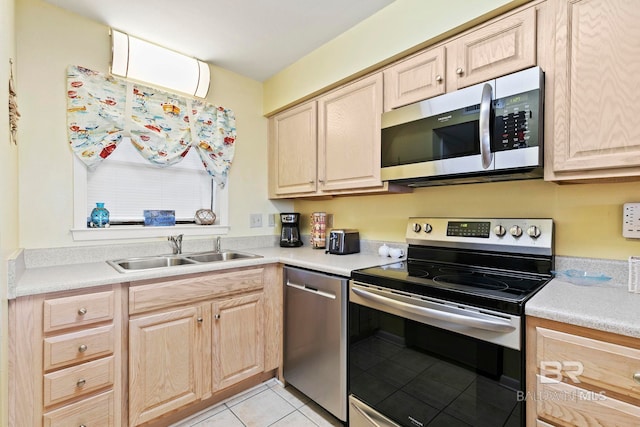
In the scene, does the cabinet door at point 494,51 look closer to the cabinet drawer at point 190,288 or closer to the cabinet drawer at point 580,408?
the cabinet drawer at point 580,408

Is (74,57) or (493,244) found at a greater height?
(74,57)

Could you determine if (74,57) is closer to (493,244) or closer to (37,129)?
(37,129)

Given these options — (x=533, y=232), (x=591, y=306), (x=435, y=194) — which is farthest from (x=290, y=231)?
(x=591, y=306)

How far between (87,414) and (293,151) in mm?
1987

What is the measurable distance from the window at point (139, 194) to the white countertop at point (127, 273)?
1.03 feet

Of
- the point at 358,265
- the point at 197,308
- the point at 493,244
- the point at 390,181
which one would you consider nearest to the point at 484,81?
the point at 390,181

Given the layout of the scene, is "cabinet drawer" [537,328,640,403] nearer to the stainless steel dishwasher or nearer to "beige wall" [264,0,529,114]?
the stainless steel dishwasher

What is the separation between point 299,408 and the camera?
1855 millimetres

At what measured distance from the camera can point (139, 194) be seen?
7.04 feet

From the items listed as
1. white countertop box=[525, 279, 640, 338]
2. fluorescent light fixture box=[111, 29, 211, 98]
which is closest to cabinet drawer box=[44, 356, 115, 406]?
fluorescent light fixture box=[111, 29, 211, 98]

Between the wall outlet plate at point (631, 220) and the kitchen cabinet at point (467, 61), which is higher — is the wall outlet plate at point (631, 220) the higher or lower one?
the lower one

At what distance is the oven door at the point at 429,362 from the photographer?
1052mm

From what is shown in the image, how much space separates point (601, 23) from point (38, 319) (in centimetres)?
253

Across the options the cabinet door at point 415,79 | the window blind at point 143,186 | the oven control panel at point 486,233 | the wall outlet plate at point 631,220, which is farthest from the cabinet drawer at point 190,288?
the wall outlet plate at point 631,220
